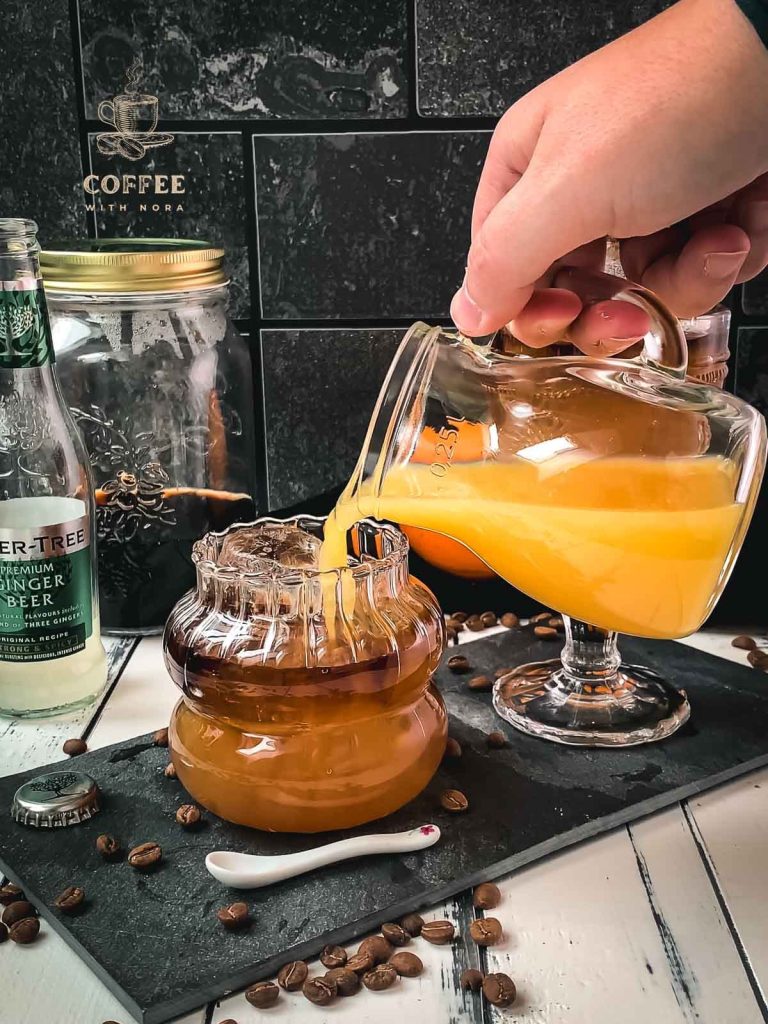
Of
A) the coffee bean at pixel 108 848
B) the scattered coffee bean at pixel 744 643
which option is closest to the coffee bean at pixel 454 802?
the coffee bean at pixel 108 848

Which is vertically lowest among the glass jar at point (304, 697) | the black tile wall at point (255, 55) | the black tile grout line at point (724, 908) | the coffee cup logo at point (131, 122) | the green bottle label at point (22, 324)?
the black tile grout line at point (724, 908)

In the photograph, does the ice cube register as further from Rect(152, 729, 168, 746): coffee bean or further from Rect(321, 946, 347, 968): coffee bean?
Rect(321, 946, 347, 968): coffee bean

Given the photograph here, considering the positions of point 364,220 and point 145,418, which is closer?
point 145,418

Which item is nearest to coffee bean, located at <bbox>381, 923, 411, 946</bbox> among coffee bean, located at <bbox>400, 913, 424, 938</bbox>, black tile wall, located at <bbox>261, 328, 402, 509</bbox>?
coffee bean, located at <bbox>400, 913, 424, 938</bbox>

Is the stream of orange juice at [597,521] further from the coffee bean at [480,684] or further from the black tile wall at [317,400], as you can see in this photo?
the black tile wall at [317,400]

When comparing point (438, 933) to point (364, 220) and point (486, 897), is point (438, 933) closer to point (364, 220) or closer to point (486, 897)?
point (486, 897)

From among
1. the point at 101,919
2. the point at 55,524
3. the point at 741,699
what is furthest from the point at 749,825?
the point at 55,524

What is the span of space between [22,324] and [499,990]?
64cm

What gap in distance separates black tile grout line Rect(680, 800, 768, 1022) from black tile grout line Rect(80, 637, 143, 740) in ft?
1.62

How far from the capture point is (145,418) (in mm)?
1206

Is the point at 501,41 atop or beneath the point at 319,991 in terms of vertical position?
atop

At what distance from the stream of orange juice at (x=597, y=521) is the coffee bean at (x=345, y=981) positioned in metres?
0.29

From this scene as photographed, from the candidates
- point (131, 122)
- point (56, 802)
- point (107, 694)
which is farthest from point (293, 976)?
point (131, 122)

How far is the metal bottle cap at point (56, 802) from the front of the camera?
83cm
